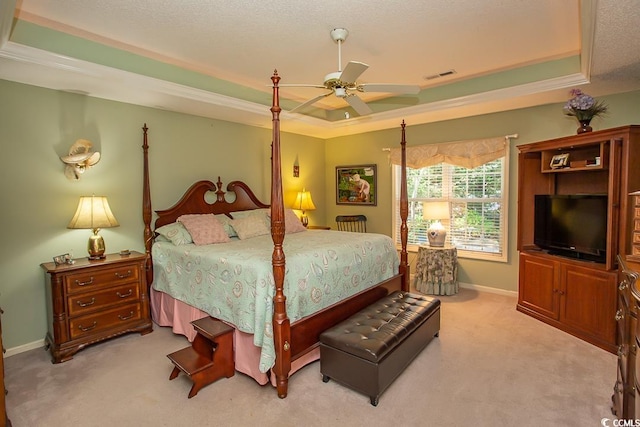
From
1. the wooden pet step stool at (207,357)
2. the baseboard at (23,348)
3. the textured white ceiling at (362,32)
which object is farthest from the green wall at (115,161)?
the wooden pet step stool at (207,357)

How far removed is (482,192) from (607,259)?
1869 mm

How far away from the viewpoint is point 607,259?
9.86ft

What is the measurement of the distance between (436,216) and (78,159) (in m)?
4.24

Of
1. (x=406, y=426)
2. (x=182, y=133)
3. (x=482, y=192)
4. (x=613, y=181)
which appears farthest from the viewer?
(x=482, y=192)

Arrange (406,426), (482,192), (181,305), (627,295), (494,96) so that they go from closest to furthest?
(627,295) < (406,426) < (181,305) < (494,96) < (482,192)

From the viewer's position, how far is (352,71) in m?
2.42

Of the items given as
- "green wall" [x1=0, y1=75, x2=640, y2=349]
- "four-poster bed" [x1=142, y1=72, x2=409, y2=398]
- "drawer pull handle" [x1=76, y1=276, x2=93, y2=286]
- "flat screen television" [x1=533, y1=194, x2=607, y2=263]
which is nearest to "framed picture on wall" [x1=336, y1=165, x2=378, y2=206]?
"green wall" [x1=0, y1=75, x2=640, y2=349]

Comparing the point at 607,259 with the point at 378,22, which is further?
the point at 607,259

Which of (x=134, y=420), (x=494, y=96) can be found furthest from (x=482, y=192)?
(x=134, y=420)

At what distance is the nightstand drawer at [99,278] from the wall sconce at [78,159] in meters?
1.00

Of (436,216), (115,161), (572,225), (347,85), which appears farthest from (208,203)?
(572,225)

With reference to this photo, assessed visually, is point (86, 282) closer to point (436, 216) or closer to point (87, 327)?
point (87, 327)

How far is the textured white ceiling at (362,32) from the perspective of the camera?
2469 mm

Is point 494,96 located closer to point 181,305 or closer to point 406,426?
point 406,426
